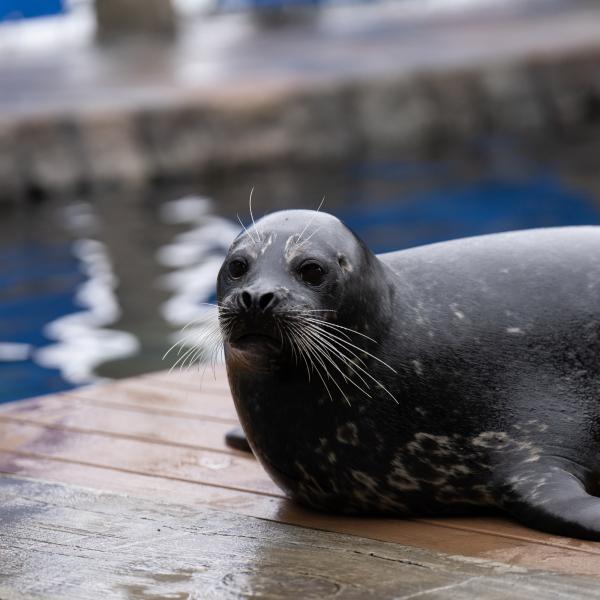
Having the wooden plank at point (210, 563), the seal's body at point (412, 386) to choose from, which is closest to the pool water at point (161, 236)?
the wooden plank at point (210, 563)

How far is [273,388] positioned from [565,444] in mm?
703

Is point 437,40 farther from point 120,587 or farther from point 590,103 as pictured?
point 120,587

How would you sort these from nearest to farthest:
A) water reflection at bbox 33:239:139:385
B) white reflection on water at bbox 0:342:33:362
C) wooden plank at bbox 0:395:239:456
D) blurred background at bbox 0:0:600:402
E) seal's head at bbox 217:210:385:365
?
seal's head at bbox 217:210:385:365
wooden plank at bbox 0:395:239:456
water reflection at bbox 33:239:139:385
white reflection on water at bbox 0:342:33:362
blurred background at bbox 0:0:600:402

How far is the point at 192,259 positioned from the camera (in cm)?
847

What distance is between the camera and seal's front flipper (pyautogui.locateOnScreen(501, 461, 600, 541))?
2895 millimetres

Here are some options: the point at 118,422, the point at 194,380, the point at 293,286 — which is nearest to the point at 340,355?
the point at 293,286

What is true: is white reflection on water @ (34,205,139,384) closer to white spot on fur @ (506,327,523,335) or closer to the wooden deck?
the wooden deck

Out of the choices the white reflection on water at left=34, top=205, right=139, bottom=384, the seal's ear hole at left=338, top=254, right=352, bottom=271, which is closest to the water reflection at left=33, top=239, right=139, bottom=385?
the white reflection on water at left=34, top=205, right=139, bottom=384

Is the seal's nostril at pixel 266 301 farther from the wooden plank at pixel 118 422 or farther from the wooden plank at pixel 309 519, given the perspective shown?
the wooden plank at pixel 118 422

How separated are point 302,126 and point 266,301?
7.51 meters

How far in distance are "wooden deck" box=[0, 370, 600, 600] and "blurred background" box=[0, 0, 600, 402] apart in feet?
10.9

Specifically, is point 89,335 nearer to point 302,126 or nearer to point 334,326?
point 302,126

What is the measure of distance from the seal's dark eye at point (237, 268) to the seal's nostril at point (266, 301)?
193 mm

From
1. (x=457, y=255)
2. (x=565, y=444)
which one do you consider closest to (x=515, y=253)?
(x=457, y=255)
